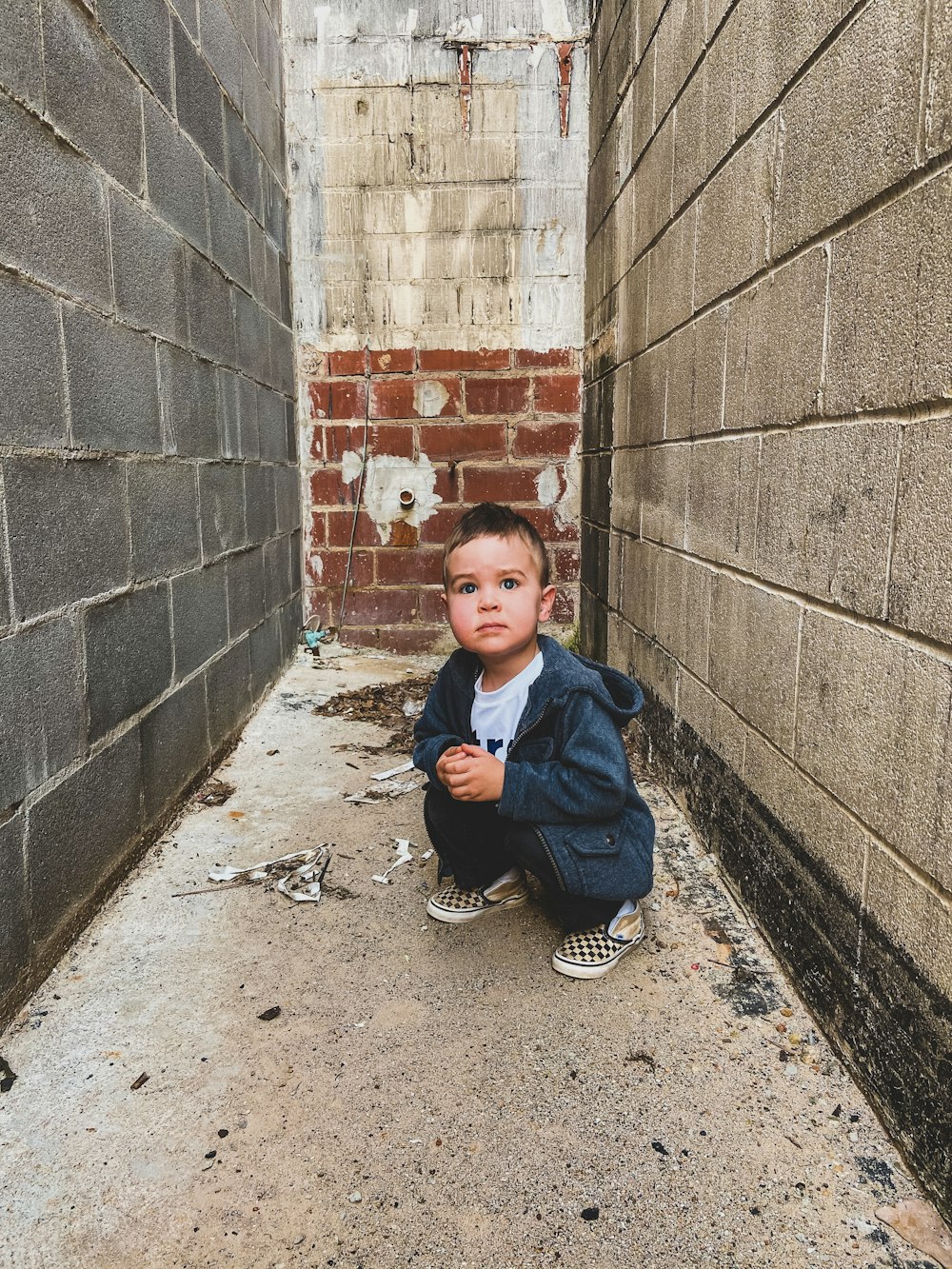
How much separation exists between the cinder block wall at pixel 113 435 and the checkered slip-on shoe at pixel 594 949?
44.8 inches

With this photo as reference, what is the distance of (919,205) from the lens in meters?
1.28

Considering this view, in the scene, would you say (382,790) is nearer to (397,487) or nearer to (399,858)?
(399,858)

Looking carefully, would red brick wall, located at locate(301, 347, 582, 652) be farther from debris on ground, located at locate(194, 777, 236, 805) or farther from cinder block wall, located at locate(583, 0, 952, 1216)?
debris on ground, located at locate(194, 777, 236, 805)

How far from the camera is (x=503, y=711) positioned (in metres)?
1.92

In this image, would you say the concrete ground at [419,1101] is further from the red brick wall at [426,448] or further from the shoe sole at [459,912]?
the red brick wall at [426,448]

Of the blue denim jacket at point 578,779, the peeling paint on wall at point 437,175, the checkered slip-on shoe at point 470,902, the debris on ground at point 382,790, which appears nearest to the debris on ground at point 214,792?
the debris on ground at point 382,790

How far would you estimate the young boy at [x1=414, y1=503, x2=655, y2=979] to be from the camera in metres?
1.74

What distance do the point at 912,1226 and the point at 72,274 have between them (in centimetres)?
242

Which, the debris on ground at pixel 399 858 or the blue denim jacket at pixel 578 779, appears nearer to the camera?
the blue denim jacket at pixel 578 779

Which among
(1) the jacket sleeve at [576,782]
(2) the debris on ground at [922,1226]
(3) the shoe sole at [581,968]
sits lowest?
(2) the debris on ground at [922,1226]

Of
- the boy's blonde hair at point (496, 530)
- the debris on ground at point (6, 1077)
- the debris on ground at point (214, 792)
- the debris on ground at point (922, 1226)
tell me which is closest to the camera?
the debris on ground at point (922, 1226)

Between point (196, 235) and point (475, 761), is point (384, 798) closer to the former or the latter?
point (475, 761)

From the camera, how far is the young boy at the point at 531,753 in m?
1.74

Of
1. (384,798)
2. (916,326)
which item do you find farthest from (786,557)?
(384,798)
